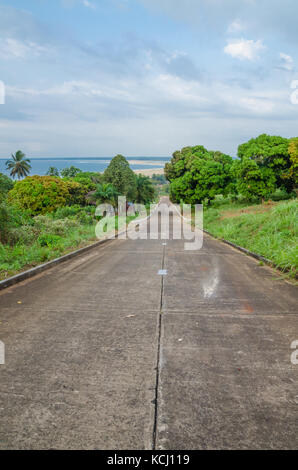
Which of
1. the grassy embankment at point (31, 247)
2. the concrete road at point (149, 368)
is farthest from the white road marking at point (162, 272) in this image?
the grassy embankment at point (31, 247)

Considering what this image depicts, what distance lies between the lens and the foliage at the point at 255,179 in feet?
97.6

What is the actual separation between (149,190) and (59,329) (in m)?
50.8

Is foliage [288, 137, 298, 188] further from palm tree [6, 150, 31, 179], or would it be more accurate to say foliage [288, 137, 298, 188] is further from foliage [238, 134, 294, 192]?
palm tree [6, 150, 31, 179]

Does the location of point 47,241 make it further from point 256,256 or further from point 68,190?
point 68,190

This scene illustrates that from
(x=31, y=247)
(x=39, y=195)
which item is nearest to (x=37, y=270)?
(x=31, y=247)

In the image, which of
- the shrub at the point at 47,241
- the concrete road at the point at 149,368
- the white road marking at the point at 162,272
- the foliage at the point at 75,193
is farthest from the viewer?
the foliage at the point at 75,193

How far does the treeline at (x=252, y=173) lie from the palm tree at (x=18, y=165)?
5189 centimetres

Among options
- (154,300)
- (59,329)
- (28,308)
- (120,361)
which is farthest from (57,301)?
(120,361)

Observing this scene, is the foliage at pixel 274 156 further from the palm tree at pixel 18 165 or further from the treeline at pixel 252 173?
the palm tree at pixel 18 165

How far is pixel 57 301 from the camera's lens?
5.82m

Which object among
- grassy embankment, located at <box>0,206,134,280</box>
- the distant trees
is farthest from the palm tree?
grassy embankment, located at <box>0,206,134,280</box>

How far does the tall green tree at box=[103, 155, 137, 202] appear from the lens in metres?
50.1
